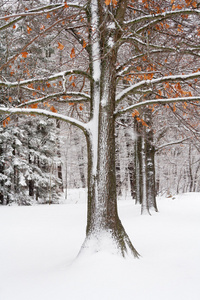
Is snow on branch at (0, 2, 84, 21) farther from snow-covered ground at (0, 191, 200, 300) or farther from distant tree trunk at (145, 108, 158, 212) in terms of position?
distant tree trunk at (145, 108, 158, 212)

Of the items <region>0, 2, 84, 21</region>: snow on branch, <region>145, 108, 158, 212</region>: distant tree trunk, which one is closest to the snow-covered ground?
<region>145, 108, 158, 212</region>: distant tree trunk

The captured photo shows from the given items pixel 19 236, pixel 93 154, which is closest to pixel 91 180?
pixel 93 154

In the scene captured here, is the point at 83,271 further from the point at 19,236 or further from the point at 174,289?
the point at 19,236

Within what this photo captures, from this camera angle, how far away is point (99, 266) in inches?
152

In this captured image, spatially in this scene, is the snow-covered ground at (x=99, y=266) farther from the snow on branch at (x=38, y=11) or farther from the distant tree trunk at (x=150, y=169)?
the snow on branch at (x=38, y=11)

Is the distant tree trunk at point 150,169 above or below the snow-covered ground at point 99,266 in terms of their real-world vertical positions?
above

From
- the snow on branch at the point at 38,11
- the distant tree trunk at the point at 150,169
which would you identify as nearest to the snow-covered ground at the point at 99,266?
the distant tree trunk at the point at 150,169

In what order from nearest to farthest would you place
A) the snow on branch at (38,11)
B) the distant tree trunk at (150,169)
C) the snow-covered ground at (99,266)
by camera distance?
the snow-covered ground at (99,266)
the snow on branch at (38,11)
the distant tree trunk at (150,169)

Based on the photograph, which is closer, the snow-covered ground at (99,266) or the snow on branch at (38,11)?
the snow-covered ground at (99,266)

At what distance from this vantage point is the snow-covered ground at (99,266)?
3.37 m

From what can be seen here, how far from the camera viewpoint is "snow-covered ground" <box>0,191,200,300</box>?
3.37 metres

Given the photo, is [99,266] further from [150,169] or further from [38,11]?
[150,169]

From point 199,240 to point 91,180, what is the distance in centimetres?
341

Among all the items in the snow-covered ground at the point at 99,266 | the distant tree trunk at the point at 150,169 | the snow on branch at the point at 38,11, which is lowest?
the snow-covered ground at the point at 99,266
